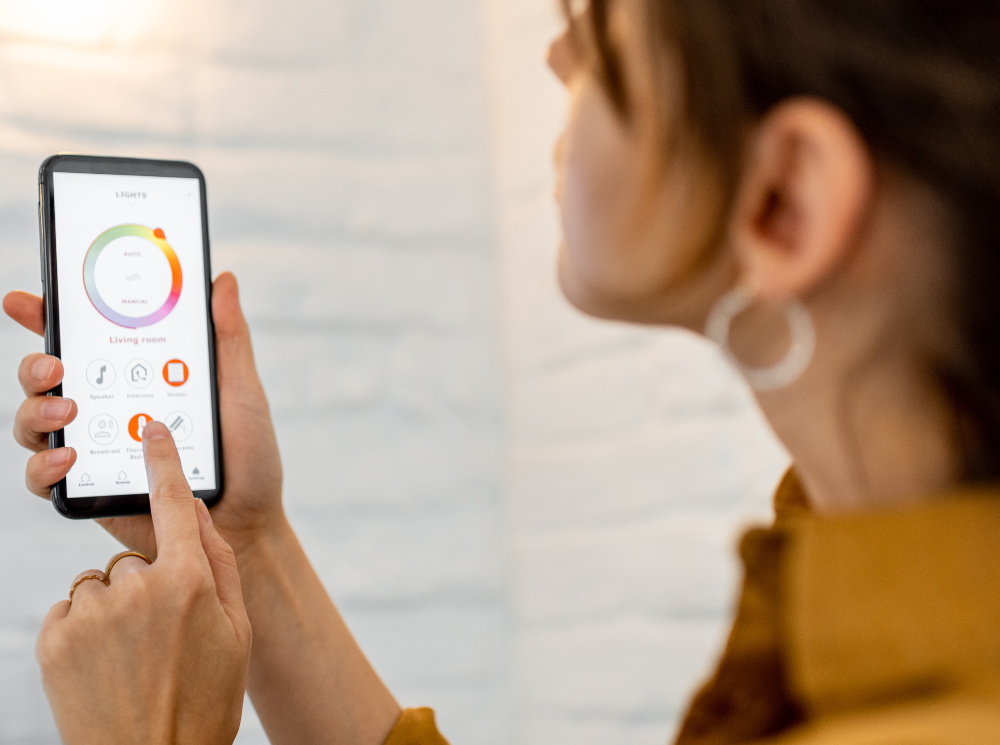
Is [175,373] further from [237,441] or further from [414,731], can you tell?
[414,731]

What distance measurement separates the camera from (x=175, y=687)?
1.31ft

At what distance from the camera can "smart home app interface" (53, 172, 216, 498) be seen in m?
0.53

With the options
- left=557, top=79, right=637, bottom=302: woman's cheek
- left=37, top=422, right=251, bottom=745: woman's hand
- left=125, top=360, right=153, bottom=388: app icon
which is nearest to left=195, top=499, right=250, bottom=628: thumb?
left=37, top=422, right=251, bottom=745: woman's hand

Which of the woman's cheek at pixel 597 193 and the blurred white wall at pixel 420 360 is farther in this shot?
the blurred white wall at pixel 420 360

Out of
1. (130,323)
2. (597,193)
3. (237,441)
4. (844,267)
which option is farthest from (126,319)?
(844,267)

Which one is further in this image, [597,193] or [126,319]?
[126,319]

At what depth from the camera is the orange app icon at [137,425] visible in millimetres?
539

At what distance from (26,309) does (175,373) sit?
0.36 ft

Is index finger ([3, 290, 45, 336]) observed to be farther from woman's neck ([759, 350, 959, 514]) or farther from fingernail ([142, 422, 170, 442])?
woman's neck ([759, 350, 959, 514])

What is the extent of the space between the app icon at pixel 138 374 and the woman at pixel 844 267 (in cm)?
18

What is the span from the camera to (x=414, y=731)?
1.84 feet

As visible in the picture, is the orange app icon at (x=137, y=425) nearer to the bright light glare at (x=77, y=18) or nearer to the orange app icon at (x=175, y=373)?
the orange app icon at (x=175, y=373)

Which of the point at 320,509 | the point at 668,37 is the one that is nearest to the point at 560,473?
the point at 320,509

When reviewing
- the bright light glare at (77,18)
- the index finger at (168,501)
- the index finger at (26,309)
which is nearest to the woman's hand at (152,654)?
the index finger at (168,501)
